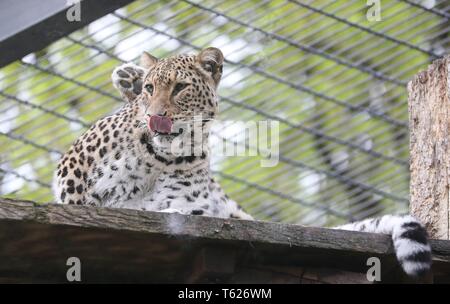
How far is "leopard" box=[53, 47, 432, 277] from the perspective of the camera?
452 centimetres

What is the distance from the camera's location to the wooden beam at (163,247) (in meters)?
3.40

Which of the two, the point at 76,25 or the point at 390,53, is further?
the point at 390,53

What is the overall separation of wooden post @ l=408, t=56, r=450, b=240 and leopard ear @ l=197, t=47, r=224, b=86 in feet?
3.47

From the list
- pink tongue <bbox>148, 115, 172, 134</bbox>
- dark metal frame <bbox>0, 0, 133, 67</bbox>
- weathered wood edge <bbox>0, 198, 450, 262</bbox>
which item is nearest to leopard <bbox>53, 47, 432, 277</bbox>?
pink tongue <bbox>148, 115, 172, 134</bbox>

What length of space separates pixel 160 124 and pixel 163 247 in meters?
1.18

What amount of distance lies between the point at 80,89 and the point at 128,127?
1.62 meters

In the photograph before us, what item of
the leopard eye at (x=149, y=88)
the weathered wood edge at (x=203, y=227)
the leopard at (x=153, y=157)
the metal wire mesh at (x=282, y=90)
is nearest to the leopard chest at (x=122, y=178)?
the leopard at (x=153, y=157)

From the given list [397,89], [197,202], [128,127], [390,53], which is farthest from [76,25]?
[397,89]

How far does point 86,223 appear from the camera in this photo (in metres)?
3.39

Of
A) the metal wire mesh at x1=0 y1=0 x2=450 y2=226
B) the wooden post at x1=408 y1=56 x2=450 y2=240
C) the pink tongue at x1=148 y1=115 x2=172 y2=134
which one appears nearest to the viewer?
the wooden post at x1=408 y1=56 x2=450 y2=240

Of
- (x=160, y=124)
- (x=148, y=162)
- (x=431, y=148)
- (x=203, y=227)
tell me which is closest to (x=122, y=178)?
(x=148, y=162)

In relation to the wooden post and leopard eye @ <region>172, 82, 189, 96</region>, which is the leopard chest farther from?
the wooden post

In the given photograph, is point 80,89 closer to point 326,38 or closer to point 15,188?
point 15,188

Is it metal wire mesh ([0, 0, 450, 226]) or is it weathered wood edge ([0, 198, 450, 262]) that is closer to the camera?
weathered wood edge ([0, 198, 450, 262])
